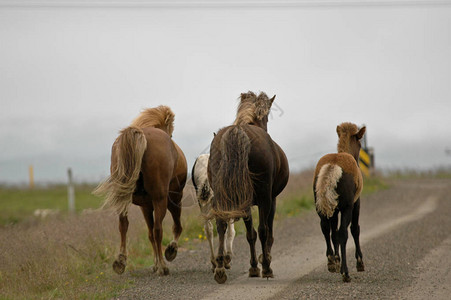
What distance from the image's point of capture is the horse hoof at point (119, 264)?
8781mm

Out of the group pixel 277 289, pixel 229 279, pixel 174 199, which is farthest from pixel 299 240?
pixel 277 289

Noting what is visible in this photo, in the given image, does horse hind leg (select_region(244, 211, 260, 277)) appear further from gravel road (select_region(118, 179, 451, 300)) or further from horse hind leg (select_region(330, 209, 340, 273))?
horse hind leg (select_region(330, 209, 340, 273))

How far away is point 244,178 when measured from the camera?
8.02 metres

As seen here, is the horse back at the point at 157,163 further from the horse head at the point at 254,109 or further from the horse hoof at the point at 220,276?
the horse hoof at the point at 220,276

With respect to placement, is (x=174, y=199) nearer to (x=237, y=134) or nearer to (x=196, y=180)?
(x=196, y=180)

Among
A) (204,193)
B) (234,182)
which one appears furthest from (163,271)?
Answer: (234,182)

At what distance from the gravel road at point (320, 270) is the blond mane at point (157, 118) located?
248 centimetres

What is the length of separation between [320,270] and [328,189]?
5.53ft

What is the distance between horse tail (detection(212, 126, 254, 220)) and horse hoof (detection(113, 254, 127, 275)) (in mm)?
1756

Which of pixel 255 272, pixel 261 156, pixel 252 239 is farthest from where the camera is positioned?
pixel 255 272

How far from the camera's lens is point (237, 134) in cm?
820

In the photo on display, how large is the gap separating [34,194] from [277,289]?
2523 centimetres

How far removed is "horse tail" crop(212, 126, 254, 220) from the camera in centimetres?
801

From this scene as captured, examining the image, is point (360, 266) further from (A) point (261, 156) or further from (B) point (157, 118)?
(B) point (157, 118)
